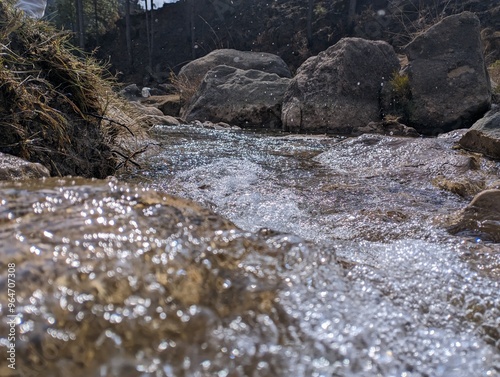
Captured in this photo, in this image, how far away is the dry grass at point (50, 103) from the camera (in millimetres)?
2887

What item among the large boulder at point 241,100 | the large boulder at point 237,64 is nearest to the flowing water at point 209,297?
the large boulder at point 241,100

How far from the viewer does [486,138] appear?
4922 millimetres

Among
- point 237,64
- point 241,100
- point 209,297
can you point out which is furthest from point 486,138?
point 237,64

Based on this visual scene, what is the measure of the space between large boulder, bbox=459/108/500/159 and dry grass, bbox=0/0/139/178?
3.63 m

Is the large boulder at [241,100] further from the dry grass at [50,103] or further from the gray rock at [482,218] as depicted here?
the gray rock at [482,218]

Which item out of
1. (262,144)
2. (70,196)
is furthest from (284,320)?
(262,144)

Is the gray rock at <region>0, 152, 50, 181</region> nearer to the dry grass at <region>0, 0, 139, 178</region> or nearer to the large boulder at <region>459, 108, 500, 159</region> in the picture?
the dry grass at <region>0, 0, 139, 178</region>

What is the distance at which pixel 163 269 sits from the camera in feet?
3.57

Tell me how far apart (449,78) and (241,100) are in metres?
4.49

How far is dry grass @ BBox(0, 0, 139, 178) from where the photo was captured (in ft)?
9.47

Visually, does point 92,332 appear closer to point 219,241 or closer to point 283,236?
point 219,241

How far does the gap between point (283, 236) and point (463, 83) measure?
28.4 feet

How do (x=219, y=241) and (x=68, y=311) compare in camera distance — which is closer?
(x=68, y=311)

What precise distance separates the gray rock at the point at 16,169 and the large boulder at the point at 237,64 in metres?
12.4
